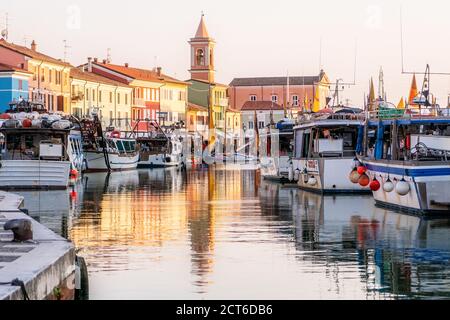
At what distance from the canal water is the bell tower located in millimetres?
132515

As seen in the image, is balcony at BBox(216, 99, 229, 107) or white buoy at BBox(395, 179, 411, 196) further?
balcony at BBox(216, 99, 229, 107)

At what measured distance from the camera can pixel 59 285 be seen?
1753 cm

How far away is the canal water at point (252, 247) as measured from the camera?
1947 cm

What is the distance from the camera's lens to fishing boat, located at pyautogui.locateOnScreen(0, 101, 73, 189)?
4834 centimetres

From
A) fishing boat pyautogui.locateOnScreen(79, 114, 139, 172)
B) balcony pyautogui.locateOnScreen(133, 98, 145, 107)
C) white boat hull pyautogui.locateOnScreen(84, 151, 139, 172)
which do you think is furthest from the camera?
balcony pyautogui.locateOnScreen(133, 98, 145, 107)

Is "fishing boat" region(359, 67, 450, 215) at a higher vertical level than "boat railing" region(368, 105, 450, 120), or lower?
lower

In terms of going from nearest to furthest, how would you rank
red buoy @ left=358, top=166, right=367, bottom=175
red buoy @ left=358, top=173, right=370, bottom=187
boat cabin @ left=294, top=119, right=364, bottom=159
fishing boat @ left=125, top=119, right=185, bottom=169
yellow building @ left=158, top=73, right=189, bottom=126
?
1. red buoy @ left=358, top=173, right=370, bottom=187
2. red buoy @ left=358, top=166, right=367, bottom=175
3. boat cabin @ left=294, top=119, right=364, bottom=159
4. fishing boat @ left=125, top=119, right=185, bottom=169
5. yellow building @ left=158, top=73, right=189, bottom=126

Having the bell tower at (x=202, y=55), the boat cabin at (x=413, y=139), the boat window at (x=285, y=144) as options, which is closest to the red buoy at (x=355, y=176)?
the boat cabin at (x=413, y=139)

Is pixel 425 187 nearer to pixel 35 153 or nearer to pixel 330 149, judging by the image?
pixel 330 149

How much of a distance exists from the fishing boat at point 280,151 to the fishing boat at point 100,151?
757 inches

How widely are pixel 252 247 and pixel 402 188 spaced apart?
9338 millimetres

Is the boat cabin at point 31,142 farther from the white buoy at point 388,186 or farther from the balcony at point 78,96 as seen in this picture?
the balcony at point 78,96

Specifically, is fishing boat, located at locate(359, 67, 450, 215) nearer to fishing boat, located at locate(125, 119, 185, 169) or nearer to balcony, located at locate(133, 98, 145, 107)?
fishing boat, located at locate(125, 119, 185, 169)

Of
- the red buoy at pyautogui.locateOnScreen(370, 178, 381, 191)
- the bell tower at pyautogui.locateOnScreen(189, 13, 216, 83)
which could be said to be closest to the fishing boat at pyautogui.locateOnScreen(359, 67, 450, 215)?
the red buoy at pyautogui.locateOnScreen(370, 178, 381, 191)
